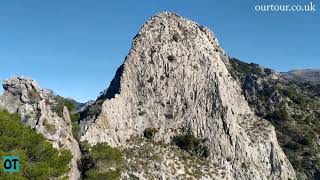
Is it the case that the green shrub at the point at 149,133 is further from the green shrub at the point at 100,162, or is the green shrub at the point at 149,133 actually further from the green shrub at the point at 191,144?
the green shrub at the point at 100,162

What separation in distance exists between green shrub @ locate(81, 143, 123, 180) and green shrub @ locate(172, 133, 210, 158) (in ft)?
72.3

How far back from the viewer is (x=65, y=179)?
2189 inches

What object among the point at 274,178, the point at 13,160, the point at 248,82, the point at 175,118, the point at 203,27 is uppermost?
the point at 203,27

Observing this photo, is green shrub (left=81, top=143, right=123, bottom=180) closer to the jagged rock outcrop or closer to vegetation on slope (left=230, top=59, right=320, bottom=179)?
the jagged rock outcrop

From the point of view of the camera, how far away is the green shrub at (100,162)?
69062mm

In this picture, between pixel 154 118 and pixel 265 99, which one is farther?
pixel 265 99

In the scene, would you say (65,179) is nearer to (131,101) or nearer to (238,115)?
(131,101)

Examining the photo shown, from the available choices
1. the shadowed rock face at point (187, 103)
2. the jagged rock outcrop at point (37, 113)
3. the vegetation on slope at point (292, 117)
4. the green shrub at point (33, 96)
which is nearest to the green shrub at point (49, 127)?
the jagged rock outcrop at point (37, 113)

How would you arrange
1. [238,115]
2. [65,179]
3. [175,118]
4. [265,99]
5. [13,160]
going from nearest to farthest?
[13,160] → [65,179] → [175,118] → [238,115] → [265,99]

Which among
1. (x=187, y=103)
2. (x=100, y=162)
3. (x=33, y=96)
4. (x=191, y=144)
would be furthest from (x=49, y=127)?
(x=187, y=103)

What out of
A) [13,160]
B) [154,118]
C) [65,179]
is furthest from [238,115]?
[13,160]

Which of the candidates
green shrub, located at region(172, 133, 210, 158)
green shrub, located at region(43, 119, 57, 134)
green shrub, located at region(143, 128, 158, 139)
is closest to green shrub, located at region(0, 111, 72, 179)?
green shrub, located at region(43, 119, 57, 134)

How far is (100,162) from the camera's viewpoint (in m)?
72.9

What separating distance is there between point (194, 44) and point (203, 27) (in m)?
18.3
